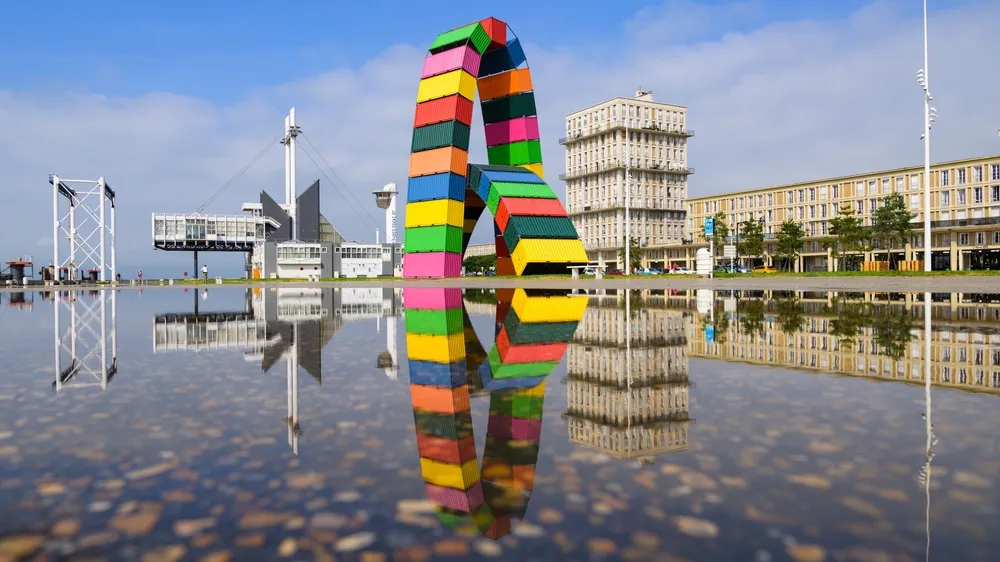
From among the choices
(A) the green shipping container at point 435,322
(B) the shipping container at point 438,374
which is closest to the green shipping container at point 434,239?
(A) the green shipping container at point 435,322

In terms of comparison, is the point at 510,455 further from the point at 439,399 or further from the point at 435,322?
the point at 435,322

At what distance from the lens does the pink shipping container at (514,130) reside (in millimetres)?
59281

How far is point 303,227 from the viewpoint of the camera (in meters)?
134

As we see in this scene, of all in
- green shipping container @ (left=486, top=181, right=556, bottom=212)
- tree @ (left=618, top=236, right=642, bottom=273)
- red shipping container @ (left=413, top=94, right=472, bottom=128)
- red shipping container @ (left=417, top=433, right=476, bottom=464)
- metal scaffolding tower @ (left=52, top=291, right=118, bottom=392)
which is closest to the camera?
red shipping container @ (left=417, top=433, right=476, bottom=464)

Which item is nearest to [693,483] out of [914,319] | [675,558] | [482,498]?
[675,558]

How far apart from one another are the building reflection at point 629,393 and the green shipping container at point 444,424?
35.7 inches

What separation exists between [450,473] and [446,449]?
1.72ft

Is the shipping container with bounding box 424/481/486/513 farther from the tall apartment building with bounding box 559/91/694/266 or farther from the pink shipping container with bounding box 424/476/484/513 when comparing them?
the tall apartment building with bounding box 559/91/694/266

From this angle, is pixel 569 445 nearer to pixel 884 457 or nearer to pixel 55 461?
pixel 884 457

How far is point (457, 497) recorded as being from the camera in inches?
148

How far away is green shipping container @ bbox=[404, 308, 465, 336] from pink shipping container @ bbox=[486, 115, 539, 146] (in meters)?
42.4

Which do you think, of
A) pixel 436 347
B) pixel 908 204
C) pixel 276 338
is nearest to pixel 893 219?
pixel 908 204

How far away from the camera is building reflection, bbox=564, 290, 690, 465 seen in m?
4.95

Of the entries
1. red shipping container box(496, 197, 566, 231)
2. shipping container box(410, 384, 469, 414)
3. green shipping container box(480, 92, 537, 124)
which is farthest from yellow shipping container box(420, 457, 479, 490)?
green shipping container box(480, 92, 537, 124)
